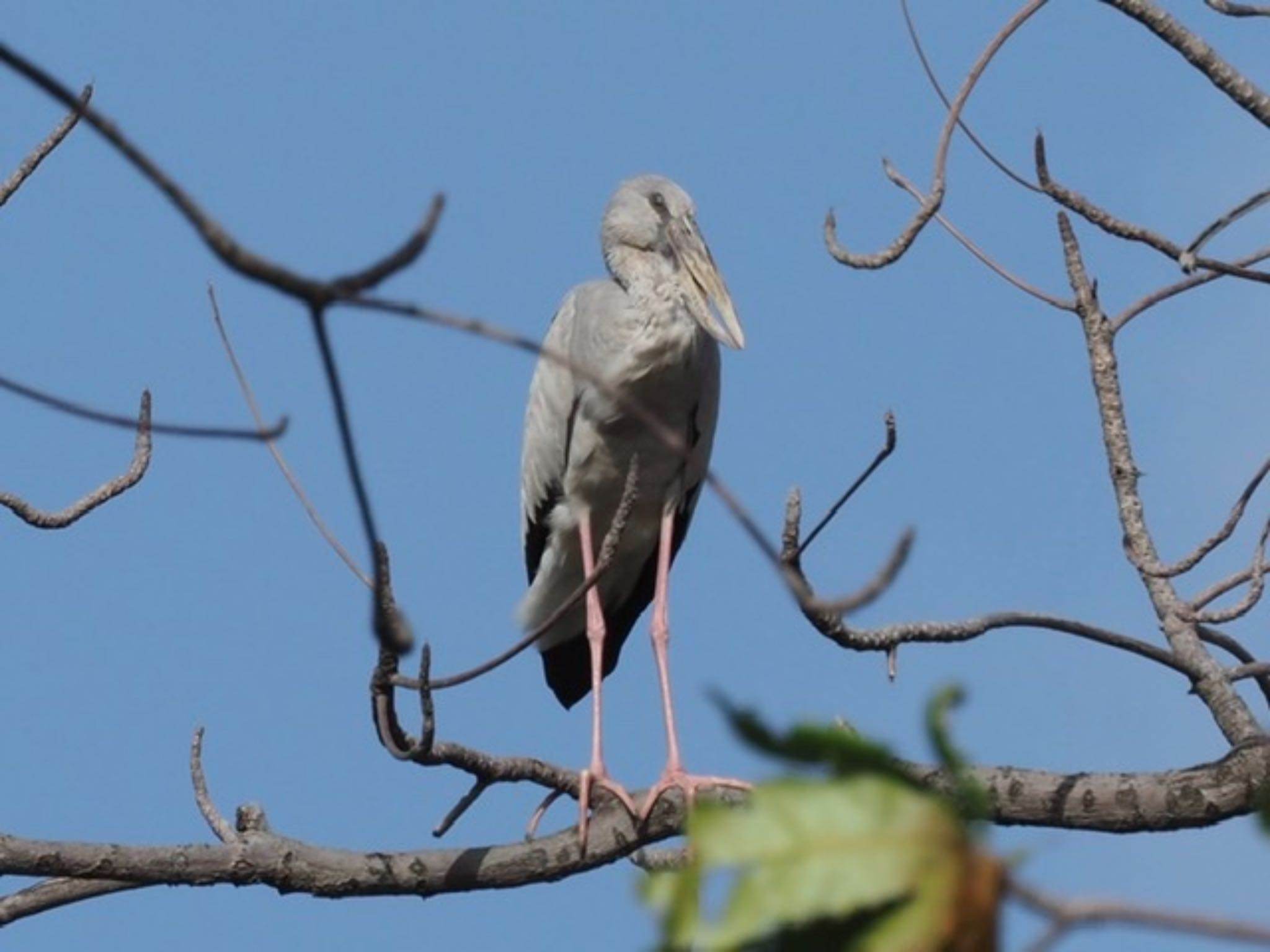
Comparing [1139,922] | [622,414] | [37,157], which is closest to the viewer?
[1139,922]

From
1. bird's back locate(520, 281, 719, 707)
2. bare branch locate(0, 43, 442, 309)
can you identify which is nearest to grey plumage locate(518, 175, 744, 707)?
bird's back locate(520, 281, 719, 707)

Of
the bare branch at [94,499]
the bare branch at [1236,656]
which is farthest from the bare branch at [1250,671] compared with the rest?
the bare branch at [94,499]

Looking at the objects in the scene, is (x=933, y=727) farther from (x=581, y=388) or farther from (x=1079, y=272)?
(x=581, y=388)

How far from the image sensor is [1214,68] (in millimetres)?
4109

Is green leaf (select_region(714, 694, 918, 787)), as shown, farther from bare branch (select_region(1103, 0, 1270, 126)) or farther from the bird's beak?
the bird's beak

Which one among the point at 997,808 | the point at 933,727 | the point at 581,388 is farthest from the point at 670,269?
the point at 933,727

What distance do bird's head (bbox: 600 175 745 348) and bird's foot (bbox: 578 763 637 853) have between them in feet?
5.88

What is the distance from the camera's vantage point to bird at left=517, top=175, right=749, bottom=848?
6434 mm

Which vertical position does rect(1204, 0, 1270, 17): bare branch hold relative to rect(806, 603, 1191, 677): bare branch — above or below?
above

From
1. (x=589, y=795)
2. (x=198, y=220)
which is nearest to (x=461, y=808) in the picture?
(x=589, y=795)

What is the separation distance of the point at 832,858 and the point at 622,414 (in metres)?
5.39

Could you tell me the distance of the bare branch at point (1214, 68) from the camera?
410 cm

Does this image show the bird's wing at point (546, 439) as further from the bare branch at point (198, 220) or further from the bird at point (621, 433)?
the bare branch at point (198, 220)

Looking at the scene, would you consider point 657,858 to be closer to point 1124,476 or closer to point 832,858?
point 1124,476
